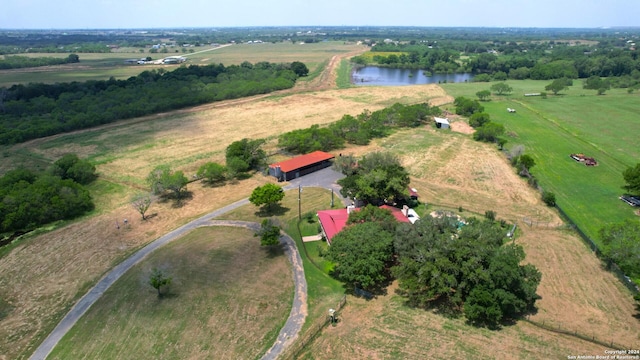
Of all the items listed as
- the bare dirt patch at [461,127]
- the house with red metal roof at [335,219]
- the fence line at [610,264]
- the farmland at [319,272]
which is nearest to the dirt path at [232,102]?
the farmland at [319,272]

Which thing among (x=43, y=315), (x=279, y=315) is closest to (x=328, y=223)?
(x=279, y=315)

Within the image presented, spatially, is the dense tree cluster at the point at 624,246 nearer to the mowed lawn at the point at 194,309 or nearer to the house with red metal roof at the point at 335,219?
the house with red metal roof at the point at 335,219

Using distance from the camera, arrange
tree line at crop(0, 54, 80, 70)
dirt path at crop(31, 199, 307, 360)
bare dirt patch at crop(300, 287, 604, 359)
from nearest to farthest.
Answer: bare dirt patch at crop(300, 287, 604, 359) < dirt path at crop(31, 199, 307, 360) < tree line at crop(0, 54, 80, 70)

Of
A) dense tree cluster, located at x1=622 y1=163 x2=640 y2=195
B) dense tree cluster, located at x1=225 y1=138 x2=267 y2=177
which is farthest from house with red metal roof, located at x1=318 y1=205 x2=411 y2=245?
dense tree cluster, located at x1=622 y1=163 x2=640 y2=195

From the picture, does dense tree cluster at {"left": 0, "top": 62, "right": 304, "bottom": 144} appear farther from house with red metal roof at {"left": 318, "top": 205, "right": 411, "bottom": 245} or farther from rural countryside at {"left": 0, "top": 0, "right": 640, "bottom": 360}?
house with red metal roof at {"left": 318, "top": 205, "right": 411, "bottom": 245}

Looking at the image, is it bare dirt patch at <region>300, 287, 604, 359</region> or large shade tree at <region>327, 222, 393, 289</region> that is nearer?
bare dirt patch at <region>300, 287, 604, 359</region>

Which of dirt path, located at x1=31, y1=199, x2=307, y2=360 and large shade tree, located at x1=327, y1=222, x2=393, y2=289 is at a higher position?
large shade tree, located at x1=327, y1=222, x2=393, y2=289

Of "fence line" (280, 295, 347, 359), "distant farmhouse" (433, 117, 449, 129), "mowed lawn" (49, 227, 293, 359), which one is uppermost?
"distant farmhouse" (433, 117, 449, 129)
